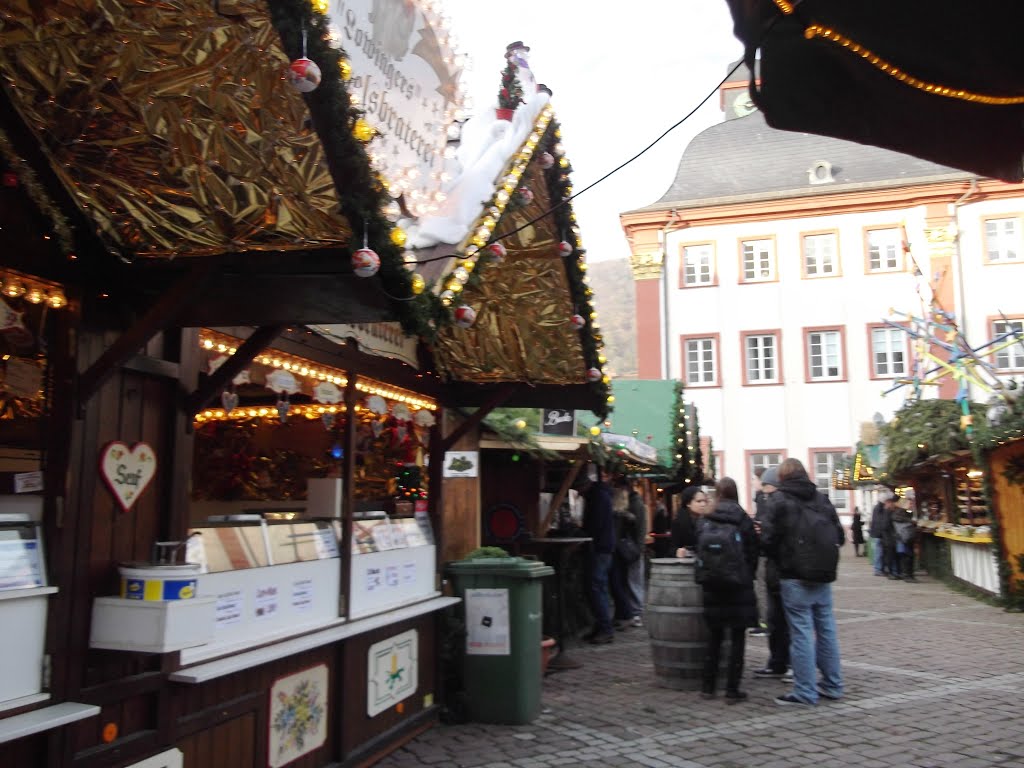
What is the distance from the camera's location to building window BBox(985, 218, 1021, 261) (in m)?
31.7

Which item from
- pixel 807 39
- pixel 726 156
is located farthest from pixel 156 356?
pixel 726 156

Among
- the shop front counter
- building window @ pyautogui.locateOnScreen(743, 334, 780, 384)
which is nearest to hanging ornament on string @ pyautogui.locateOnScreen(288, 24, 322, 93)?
the shop front counter

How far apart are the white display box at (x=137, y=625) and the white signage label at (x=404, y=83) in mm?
2119

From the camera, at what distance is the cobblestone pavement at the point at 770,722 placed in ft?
20.1

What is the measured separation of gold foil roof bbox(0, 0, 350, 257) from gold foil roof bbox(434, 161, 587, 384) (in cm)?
323

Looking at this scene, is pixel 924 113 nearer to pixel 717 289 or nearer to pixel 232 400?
pixel 232 400

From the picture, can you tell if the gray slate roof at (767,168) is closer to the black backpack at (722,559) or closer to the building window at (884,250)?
the building window at (884,250)

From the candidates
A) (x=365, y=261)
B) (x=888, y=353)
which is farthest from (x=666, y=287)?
(x=365, y=261)

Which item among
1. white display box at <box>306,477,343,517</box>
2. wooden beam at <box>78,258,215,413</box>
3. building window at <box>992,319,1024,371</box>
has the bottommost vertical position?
white display box at <box>306,477,343,517</box>

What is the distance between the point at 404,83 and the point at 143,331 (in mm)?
1765

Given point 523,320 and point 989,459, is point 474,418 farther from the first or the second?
point 989,459

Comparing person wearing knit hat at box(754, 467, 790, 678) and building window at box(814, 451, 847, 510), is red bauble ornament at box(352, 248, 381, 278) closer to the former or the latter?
person wearing knit hat at box(754, 467, 790, 678)

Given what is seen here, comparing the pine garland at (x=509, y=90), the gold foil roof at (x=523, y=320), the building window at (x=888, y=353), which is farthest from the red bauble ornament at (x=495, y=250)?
the building window at (x=888, y=353)

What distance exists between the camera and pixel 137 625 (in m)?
3.92
